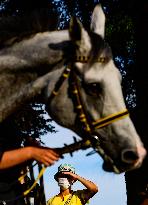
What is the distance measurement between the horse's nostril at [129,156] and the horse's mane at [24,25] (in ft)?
4.75

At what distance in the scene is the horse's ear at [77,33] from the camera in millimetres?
6121

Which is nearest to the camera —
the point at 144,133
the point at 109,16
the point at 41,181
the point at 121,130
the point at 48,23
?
the point at 121,130

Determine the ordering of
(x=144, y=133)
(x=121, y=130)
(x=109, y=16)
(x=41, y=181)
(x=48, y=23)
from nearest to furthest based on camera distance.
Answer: (x=121, y=130) → (x=48, y=23) → (x=41, y=181) → (x=144, y=133) → (x=109, y=16)

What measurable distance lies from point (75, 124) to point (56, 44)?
778 millimetres

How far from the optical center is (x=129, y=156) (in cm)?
615

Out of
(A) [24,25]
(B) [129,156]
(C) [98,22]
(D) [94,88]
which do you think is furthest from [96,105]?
(A) [24,25]

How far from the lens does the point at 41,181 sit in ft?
24.0

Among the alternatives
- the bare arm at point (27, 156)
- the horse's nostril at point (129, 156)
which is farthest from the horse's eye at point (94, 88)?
the bare arm at point (27, 156)

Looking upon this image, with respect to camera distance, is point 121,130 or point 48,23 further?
point 48,23

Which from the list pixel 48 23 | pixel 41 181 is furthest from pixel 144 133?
pixel 48 23

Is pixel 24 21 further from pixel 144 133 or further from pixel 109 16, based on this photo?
pixel 109 16

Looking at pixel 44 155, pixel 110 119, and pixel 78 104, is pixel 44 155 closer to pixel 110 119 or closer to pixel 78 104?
pixel 78 104

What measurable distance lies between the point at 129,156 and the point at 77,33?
124 cm

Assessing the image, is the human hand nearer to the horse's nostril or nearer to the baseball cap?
the horse's nostril
